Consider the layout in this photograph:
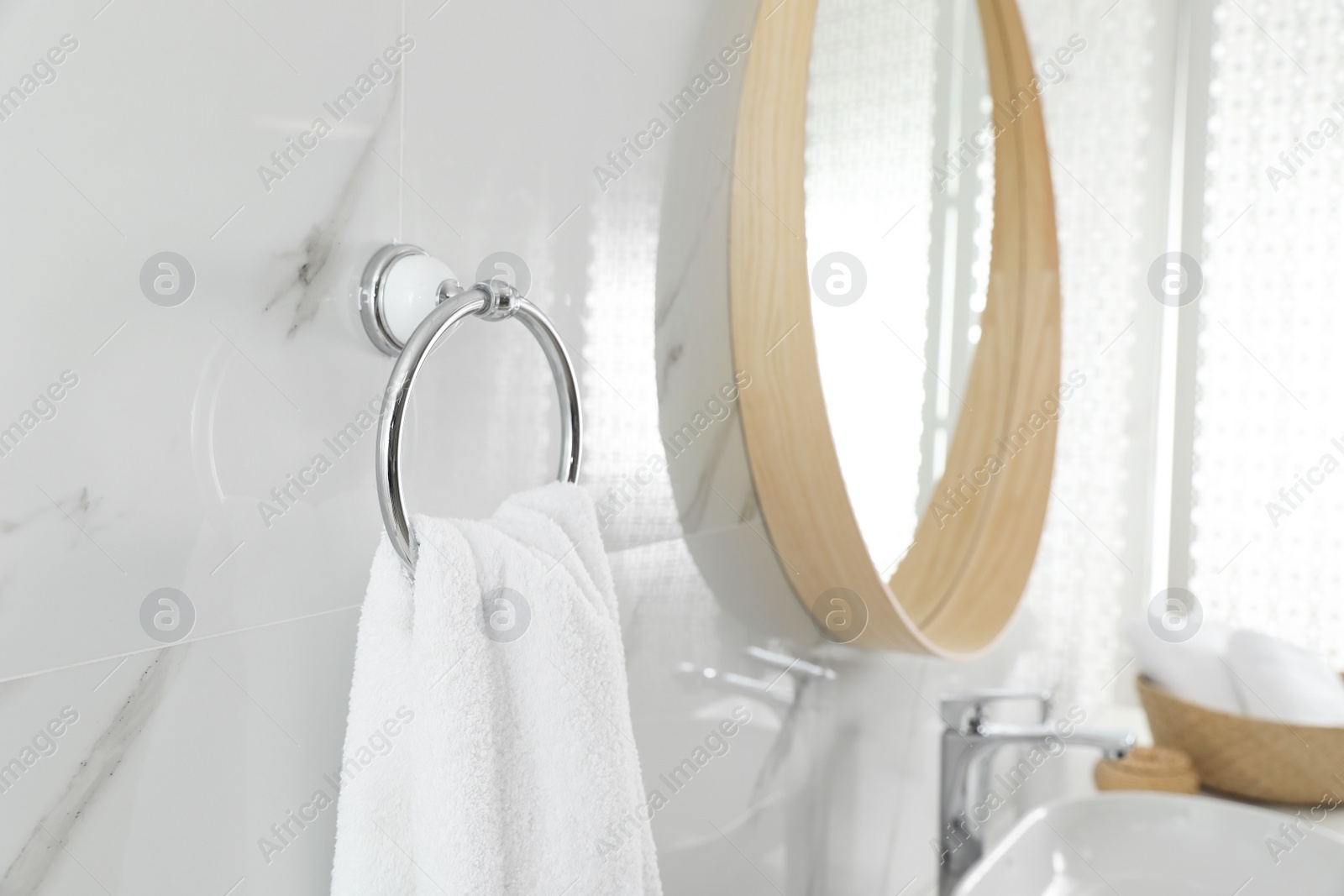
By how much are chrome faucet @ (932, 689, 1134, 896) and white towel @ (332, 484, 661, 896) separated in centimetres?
68

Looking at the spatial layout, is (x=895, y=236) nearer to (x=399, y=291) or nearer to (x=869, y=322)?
(x=869, y=322)

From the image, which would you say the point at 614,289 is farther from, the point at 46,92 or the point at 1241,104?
the point at 1241,104

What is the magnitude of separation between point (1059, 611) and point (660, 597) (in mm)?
979

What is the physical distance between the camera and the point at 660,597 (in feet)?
2.14

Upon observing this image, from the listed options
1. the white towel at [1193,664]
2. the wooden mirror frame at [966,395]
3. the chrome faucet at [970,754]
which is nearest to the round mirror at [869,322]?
the wooden mirror frame at [966,395]

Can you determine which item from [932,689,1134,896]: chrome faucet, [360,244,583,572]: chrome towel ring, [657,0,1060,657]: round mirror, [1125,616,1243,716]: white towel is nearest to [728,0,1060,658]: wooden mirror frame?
[657,0,1060,657]: round mirror

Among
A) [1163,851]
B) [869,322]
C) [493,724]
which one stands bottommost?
[1163,851]

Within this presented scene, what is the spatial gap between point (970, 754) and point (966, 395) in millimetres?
378

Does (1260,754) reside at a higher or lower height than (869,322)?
lower

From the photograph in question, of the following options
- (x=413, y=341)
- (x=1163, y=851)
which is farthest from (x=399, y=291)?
(x=1163, y=851)

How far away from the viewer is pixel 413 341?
1.22ft

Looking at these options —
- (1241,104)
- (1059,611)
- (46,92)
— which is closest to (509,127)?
(46,92)

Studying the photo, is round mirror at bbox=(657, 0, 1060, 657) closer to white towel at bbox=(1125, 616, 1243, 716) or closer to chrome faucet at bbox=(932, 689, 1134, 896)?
A: chrome faucet at bbox=(932, 689, 1134, 896)

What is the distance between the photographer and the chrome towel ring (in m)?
0.36
